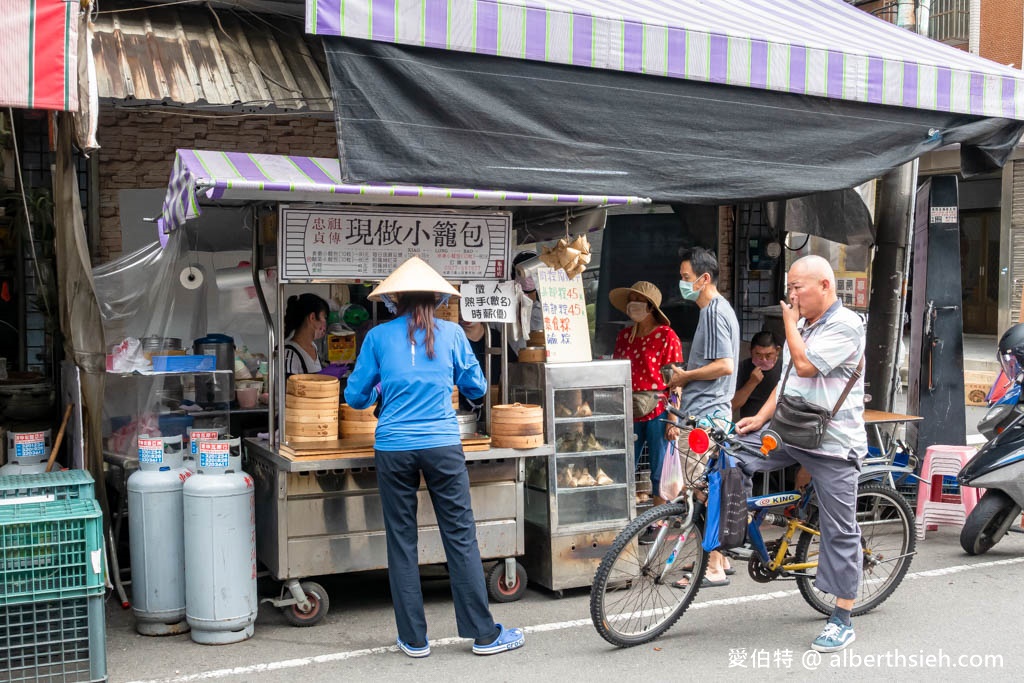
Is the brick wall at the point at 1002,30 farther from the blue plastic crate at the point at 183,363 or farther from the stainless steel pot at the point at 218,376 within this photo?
the blue plastic crate at the point at 183,363

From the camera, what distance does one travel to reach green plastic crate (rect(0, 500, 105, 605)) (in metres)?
4.41

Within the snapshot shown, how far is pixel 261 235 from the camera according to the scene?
5926 mm

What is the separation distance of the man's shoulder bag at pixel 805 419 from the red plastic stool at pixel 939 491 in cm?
288

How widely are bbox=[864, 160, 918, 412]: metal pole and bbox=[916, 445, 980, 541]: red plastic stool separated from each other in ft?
2.47

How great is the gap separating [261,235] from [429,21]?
1542mm

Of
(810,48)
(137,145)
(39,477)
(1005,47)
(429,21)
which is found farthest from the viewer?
(1005,47)

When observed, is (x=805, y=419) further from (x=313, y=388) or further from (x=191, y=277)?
(x=191, y=277)

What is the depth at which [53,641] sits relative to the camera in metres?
4.49

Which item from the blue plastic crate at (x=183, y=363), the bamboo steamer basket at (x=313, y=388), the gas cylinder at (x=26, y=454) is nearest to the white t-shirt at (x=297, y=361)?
the blue plastic crate at (x=183, y=363)

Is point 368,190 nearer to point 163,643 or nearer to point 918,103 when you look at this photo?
A: point 163,643

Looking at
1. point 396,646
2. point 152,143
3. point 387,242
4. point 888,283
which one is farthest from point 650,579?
point 152,143

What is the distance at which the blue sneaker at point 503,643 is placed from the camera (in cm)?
506

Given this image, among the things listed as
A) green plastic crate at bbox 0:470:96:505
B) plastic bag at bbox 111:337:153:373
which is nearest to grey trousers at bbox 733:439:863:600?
green plastic crate at bbox 0:470:96:505

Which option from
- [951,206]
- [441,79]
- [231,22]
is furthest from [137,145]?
[951,206]
